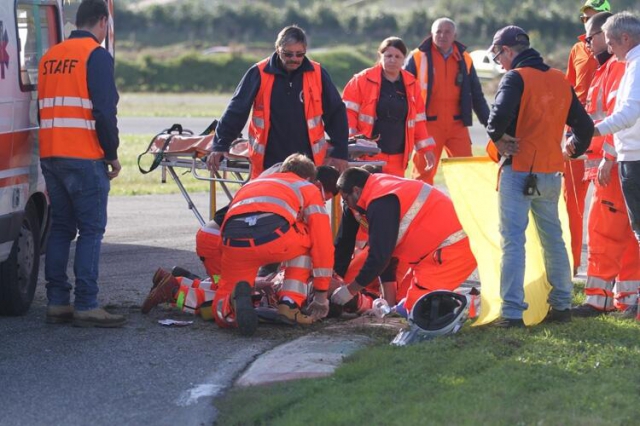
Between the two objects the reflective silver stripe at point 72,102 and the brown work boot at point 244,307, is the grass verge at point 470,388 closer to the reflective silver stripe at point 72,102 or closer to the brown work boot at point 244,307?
the brown work boot at point 244,307

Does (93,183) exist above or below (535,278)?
above

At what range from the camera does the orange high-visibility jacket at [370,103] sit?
9711 millimetres

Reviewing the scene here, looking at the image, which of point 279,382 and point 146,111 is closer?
point 279,382

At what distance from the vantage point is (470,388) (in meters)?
5.70

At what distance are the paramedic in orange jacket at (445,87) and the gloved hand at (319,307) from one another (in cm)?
320

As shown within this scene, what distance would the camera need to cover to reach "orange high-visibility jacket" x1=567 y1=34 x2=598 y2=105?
9.00 m

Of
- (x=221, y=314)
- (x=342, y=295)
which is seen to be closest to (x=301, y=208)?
(x=342, y=295)

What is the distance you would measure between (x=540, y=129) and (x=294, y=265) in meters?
1.81

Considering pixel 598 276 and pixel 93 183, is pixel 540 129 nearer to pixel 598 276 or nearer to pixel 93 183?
pixel 598 276

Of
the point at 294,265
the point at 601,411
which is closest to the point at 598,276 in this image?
the point at 294,265

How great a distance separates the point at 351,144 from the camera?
9.19m

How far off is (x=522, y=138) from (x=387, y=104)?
274 cm

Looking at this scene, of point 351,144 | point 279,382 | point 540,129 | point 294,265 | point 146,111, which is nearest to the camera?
point 279,382

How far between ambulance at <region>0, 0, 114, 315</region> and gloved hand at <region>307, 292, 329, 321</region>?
202cm
